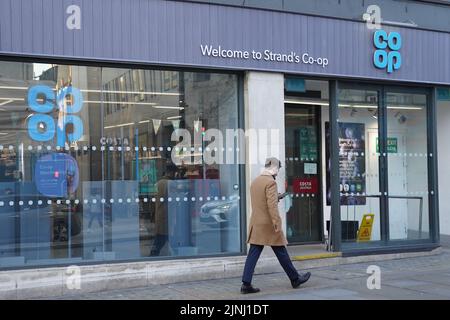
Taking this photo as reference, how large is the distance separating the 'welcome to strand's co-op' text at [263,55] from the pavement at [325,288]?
129 inches

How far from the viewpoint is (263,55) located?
9.73 meters

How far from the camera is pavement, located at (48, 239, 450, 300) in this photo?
313 inches

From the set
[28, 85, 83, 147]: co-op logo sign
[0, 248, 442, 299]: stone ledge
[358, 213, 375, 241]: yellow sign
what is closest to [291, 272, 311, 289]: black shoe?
[0, 248, 442, 299]: stone ledge

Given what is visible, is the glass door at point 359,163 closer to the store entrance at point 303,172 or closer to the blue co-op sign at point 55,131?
the store entrance at point 303,172

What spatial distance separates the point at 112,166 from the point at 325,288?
3440 millimetres

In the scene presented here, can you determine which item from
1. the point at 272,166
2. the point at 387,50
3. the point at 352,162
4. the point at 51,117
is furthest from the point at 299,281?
the point at 387,50

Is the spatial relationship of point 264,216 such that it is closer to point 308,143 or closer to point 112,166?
point 112,166

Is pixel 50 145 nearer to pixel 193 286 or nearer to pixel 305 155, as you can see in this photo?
pixel 193 286

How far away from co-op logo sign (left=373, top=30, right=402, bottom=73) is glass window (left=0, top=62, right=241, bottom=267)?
8.88ft

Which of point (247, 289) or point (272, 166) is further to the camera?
point (272, 166)

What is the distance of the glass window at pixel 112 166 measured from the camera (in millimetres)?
8484

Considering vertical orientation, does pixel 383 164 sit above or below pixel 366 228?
above
